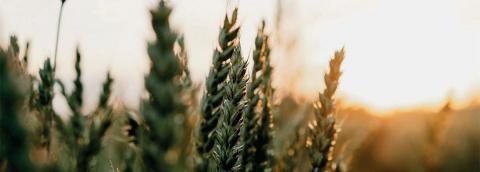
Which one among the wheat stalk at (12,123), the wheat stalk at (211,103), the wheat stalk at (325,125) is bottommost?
the wheat stalk at (325,125)

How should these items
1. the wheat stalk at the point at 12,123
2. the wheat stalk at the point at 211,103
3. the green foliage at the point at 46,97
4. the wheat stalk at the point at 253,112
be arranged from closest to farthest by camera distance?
the wheat stalk at the point at 12,123 < the wheat stalk at the point at 211,103 < the green foliage at the point at 46,97 < the wheat stalk at the point at 253,112

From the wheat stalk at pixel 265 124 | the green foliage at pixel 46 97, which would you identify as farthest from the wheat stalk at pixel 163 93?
the wheat stalk at pixel 265 124

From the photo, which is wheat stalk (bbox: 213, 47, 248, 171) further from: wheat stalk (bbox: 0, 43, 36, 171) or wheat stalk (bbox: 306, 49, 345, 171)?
wheat stalk (bbox: 0, 43, 36, 171)

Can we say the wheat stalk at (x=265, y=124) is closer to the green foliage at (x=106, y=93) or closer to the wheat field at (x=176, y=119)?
the wheat field at (x=176, y=119)

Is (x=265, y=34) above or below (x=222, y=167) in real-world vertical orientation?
above

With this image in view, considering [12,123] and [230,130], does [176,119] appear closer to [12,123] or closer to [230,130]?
[12,123]

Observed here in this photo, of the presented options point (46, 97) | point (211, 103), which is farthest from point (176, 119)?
point (46, 97)

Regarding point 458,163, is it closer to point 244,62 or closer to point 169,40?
point 244,62

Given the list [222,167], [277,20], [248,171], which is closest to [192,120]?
[222,167]

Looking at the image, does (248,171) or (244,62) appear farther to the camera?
(248,171)
